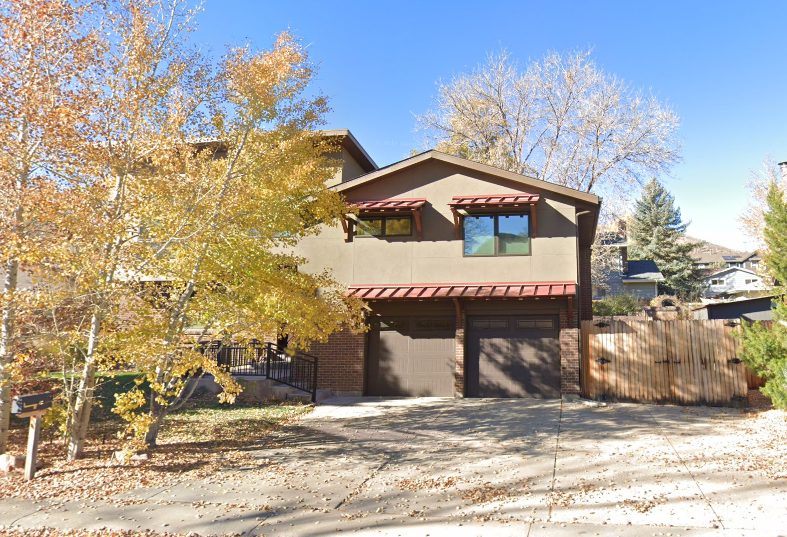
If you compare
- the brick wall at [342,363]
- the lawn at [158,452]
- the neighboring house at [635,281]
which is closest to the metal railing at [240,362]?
the brick wall at [342,363]

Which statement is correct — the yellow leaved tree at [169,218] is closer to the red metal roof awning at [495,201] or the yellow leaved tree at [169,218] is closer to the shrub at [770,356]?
the red metal roof awning at [495,201]

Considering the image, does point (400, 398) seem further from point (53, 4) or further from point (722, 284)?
point (722, 284)

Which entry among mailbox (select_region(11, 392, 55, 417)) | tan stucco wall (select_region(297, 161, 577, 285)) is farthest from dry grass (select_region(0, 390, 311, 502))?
tan stucco wall (select_region(297, 161, 577, 285))

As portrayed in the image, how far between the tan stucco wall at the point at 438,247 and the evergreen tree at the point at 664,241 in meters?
30.5

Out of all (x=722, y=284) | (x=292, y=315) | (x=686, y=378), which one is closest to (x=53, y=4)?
(x=292, y=315)

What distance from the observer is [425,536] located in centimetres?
564

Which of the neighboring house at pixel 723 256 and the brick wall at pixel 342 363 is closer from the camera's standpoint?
the brick wall at pixel 342 363

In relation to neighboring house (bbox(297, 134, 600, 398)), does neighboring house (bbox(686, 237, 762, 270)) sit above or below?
above

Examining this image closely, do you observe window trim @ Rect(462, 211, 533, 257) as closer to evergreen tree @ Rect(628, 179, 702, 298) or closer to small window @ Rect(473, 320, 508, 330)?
small window @ Rect(473, 320, 508, 330)

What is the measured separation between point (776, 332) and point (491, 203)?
7.03 metres

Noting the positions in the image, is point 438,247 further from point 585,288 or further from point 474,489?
point 474,489

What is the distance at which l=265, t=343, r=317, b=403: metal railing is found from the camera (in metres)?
15.2

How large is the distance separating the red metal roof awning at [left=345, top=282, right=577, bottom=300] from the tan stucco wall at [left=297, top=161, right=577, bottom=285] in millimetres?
386

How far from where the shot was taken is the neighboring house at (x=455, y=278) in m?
14.5
